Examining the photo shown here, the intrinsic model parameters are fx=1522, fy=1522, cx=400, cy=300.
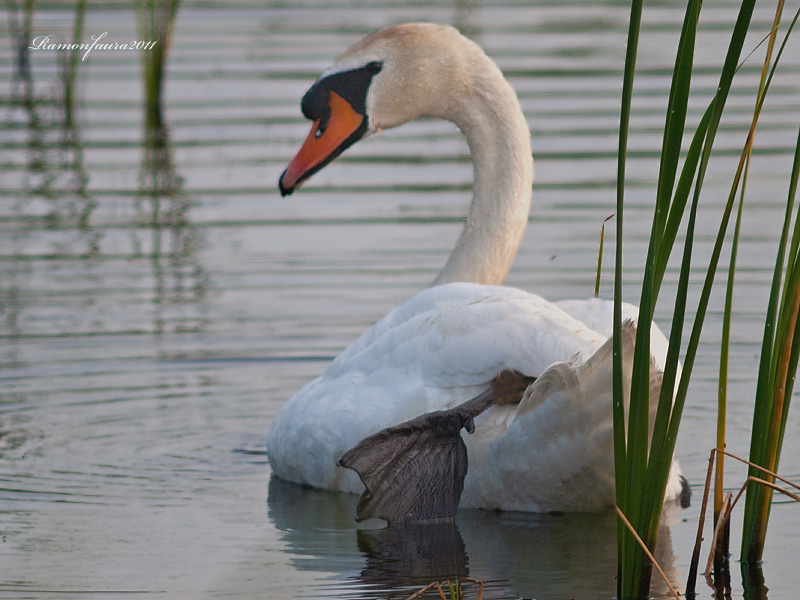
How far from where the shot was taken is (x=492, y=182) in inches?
244

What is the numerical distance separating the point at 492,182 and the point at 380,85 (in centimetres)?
60

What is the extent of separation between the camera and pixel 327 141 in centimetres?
612

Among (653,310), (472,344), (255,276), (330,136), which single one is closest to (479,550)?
(472,344)

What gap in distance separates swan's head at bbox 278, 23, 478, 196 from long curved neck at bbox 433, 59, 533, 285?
0.34 feet

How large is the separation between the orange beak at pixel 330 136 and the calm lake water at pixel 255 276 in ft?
3.29

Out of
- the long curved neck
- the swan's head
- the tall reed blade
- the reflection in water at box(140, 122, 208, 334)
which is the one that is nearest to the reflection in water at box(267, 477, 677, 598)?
the tall reed blade

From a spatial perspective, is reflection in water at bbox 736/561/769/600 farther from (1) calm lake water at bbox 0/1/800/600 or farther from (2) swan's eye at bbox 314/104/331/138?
(2) swan's eye at bbox 314/104/331/138

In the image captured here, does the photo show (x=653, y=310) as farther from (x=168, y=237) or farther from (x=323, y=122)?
(x=168, y=237)

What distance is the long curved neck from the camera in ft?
20.1

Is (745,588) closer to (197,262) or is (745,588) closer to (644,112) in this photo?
(197,262)

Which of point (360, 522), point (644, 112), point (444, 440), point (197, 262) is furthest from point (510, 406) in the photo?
point (644, 112)

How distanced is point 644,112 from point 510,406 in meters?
7.30

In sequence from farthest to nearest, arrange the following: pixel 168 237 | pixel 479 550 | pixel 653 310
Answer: pixel 168 237 → pixel 479 550 → pixel 653 310

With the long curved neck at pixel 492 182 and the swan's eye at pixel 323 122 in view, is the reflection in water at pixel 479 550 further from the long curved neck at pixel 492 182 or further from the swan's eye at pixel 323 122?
the swan's eye at pixel 323 122
